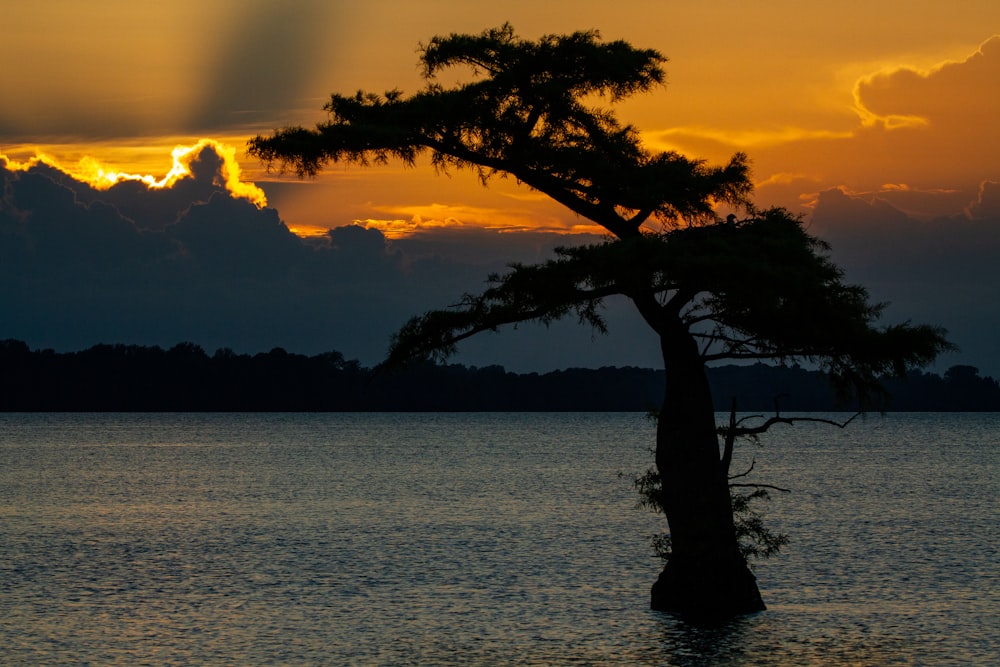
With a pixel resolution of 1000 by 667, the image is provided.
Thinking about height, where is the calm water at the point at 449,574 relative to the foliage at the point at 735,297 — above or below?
below

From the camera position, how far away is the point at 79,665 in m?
27.0

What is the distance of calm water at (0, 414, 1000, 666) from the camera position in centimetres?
2838

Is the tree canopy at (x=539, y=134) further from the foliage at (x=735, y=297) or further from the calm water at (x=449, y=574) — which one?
the calm water at (x=449, y=574)

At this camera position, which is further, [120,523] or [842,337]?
[120,523]

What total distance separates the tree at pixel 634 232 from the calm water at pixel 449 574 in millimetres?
3219

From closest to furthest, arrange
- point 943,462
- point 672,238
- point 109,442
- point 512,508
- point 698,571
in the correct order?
point 672,238, point 698,571, point 512,508, point 943,462, point 109,442

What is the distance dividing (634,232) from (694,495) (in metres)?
5.72

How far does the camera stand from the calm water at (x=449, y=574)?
28.4 metres

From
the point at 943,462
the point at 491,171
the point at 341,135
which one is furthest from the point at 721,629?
the point at 943,462

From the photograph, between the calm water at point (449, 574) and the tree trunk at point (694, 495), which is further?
the calm water at point (449, 574)

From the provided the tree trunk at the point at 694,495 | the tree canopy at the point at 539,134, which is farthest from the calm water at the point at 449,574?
the tree canopy at the point at 539,134

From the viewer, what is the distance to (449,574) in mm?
41938

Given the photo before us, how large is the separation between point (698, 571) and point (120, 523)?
1635 inches

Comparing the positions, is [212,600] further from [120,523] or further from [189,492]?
[189,492]
